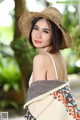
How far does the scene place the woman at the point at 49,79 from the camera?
140 centimetres

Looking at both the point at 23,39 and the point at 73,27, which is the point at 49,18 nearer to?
the point at 73,27

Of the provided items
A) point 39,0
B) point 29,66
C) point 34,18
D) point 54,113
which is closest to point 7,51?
point 29,66

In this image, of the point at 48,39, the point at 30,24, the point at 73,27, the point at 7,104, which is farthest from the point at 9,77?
the point at 48,39

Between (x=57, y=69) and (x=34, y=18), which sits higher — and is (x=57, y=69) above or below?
below

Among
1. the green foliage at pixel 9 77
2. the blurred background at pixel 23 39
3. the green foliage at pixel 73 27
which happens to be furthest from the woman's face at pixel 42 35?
the green foliage at pixel 9 77

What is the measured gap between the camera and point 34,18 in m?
1.54

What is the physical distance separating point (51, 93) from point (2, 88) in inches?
86.0

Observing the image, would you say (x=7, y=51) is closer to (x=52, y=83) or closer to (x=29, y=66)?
(x=29, y=66)

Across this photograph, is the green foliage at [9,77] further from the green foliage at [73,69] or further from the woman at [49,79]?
the woman at [49,79]

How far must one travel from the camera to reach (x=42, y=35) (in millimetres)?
1483

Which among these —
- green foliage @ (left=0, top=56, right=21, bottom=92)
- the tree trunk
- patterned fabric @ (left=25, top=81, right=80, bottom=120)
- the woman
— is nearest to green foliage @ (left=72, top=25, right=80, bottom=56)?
the tree trunk

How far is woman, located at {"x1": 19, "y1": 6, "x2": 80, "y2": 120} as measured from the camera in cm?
140

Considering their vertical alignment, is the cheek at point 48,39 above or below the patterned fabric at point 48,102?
above

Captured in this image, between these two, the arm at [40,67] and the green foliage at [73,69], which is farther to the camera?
the green foliage at [73,69]
